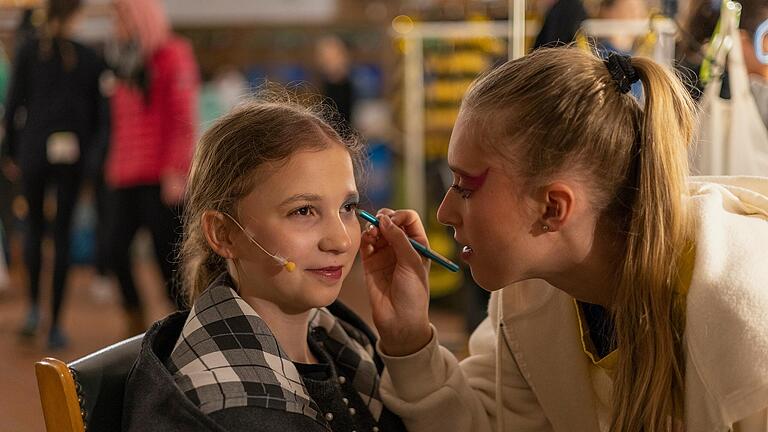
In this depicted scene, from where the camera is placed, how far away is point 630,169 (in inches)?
55.9

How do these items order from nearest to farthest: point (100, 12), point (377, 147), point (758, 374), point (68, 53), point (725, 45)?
point (758, 374) → point (725, 45) → point (68, 53) → point (100, 12) → point (377, 147)

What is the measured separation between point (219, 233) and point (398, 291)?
11.8 inches

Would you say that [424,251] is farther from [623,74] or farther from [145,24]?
[145,24]

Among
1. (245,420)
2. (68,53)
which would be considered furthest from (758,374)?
(68,53)

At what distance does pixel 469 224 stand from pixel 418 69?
165 inches

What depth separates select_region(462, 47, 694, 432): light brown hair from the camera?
1389mm

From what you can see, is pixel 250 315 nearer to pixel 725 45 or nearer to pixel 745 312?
pixel 745 312

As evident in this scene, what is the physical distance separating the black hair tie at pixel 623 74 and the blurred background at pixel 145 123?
63 cm

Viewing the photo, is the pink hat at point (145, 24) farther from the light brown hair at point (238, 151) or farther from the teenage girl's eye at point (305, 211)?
the teenage girl's eye at point (305, 211)

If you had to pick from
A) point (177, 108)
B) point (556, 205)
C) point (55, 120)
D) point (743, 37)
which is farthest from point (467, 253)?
point (55, 120)

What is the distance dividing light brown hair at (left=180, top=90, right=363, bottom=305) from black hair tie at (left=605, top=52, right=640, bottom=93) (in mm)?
434

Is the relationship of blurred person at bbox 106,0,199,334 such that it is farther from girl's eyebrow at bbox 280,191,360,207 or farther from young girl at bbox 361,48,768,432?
young girl at bbox 361,48,768,432

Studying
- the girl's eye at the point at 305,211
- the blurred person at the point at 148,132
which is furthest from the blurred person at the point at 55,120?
the girl's eye at the point at 305,211

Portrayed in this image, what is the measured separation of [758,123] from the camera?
7.68 ft
